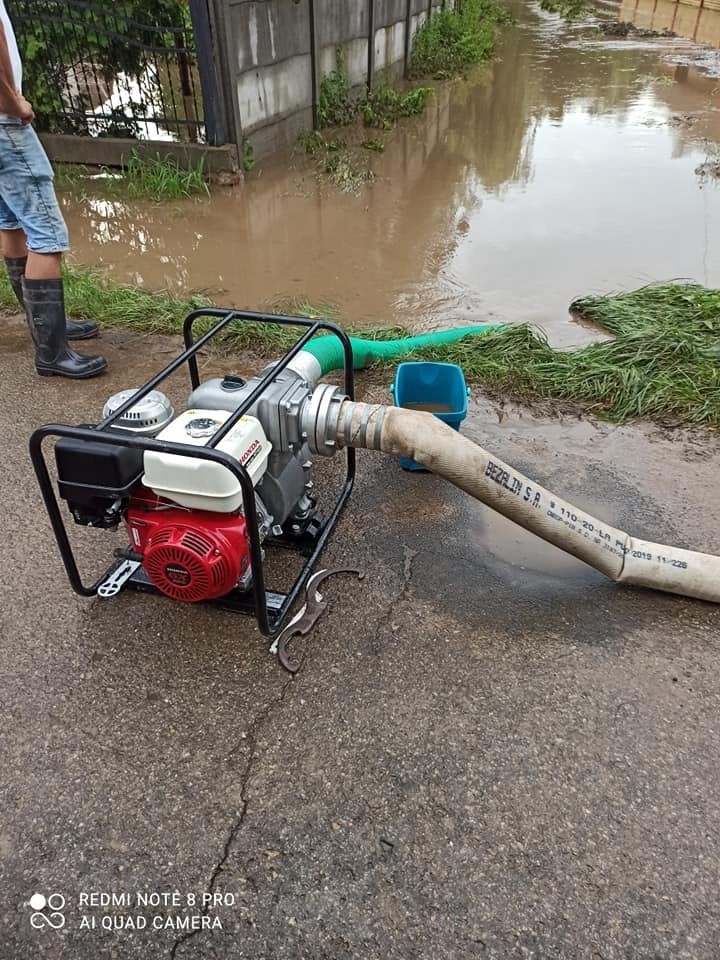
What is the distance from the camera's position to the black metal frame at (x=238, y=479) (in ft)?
6.07

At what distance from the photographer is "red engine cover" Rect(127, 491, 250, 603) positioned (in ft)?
6.58

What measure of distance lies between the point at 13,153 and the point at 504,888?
3543mm

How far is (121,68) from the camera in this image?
678 centimetres

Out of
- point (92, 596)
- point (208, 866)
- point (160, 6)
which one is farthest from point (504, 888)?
point (160, 6)

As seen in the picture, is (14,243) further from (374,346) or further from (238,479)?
(238,479)

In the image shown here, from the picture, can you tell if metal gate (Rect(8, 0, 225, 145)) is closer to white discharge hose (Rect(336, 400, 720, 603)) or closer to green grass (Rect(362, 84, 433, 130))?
green grass (Rect(362, 84, 433, 130))

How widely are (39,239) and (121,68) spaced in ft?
14.8

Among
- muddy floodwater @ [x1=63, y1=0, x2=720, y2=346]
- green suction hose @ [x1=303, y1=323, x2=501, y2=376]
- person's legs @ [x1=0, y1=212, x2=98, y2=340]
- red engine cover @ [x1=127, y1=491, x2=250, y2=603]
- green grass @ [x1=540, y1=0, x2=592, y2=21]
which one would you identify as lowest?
muddy floodwater @ [x1=63, y1=0, x2=720, y2=346]

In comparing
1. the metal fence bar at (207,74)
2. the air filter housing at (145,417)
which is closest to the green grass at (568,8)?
the metal fence bar at (207,74)

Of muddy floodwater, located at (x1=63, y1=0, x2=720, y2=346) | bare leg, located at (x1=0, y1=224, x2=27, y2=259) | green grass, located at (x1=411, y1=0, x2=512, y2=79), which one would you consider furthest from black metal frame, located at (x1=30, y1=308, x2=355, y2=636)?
green grass, located at (x1=411, y1=0, x2=512, y2=79)

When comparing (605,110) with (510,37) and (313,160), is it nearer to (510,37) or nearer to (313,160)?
(313,160)

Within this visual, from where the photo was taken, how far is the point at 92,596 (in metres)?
2.43

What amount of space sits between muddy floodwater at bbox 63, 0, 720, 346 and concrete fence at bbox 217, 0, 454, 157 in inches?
20.2

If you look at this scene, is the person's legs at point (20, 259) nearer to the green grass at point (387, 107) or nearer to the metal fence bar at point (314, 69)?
the metal fence bar at point (314, 69)
